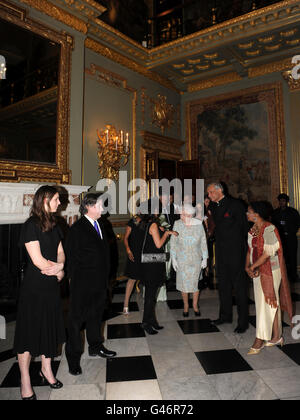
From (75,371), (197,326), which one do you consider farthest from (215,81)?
(75,371)

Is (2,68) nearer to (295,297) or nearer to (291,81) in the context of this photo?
(295,297)

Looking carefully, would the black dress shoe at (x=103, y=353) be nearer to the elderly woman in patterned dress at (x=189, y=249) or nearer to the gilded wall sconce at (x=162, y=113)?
the elderly woman in patterned dress at (x=189, y=249)

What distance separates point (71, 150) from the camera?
5.36 m

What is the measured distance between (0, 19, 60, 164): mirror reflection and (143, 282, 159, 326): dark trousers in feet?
9.56

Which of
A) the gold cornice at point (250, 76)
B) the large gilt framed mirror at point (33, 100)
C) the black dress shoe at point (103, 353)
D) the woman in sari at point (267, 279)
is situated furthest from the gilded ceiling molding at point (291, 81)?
the black dress shoe at point (103, 353)

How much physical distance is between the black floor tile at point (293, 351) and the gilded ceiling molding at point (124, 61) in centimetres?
649

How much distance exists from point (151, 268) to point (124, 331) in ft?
3.00

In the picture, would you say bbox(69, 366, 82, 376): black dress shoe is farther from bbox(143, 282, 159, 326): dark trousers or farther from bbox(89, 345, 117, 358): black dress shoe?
bbox(143, 282, 159, 326): dark trousers

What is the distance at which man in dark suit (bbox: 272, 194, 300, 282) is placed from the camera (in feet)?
20.0

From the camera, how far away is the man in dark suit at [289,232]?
611 cm

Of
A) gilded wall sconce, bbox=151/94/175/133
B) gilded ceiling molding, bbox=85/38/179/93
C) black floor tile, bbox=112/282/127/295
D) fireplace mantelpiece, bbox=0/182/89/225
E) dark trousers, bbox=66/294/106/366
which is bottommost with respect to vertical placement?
black floor tile, bbox=112/282/127/295

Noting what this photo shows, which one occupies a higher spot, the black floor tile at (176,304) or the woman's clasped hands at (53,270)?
the woman's clasped hands at (53,270)

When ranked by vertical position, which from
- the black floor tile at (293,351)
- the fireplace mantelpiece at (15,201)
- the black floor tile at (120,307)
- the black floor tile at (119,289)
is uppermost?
the fireplace mantelpiece at (15,201)

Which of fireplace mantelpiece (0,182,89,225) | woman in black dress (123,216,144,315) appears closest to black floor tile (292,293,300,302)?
woman in black dress (123,216,144,315)
